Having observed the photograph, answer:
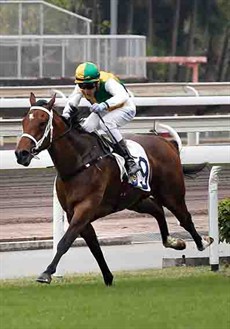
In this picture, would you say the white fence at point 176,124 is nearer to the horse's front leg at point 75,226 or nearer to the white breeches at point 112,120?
the white breeches at point 112,120

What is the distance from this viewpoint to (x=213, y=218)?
1136 cm

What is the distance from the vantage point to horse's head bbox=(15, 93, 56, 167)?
9719mm

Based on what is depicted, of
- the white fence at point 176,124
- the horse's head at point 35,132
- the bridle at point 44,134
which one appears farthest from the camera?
the white fence at point 176,124

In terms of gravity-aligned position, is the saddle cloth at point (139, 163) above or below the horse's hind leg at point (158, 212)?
above

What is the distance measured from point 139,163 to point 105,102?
2.40 feet

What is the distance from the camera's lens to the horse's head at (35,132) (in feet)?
31.9

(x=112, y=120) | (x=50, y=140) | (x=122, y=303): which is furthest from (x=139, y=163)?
(x=122, y=303)

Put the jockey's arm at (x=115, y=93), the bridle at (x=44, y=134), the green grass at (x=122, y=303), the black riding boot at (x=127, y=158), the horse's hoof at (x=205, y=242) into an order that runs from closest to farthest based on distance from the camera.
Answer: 1. the green grass at (x=122, y=303)
2. the bridle at (x=44, y=134)
3. the jockey's arm at (x=115, y=93)
4. the black riding boot at (x=127, y=158)
5. the horse's hoof at (x=205, y=242)

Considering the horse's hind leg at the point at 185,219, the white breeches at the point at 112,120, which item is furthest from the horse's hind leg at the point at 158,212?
the white breeches at the point at 112,120

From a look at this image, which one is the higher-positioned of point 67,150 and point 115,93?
point 115,93

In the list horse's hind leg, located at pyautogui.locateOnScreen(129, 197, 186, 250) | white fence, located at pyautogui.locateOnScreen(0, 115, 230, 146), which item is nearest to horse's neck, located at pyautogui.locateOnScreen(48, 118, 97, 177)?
horse's hind leg, located at pyautogui.locateOnScreen(129, 197, 186, 250)

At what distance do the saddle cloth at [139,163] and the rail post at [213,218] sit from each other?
0.71m

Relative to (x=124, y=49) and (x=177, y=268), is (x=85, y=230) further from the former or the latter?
(x=124, y=49)

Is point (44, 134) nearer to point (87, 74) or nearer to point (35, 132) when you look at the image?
point (35, 132)
